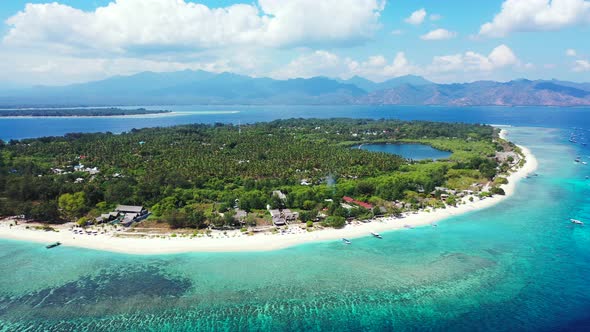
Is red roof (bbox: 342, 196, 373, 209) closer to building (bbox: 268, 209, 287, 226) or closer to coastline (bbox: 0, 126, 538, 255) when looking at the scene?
coastline (bbox: 0, 126, 538, 255)

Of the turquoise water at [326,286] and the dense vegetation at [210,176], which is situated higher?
the dense vegetation at [210,176]

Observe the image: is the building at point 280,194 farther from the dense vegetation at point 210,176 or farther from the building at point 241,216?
the building at point 241,216

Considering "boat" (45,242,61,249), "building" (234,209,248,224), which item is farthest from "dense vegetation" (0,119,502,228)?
"boat" (45,242,61,249)

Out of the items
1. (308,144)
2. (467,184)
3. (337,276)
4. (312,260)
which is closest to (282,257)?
(312,260)

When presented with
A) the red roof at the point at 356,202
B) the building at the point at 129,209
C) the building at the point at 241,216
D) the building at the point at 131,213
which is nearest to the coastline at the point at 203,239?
the building at the point at 241,216

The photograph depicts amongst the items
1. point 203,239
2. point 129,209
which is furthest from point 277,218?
point 129,209
